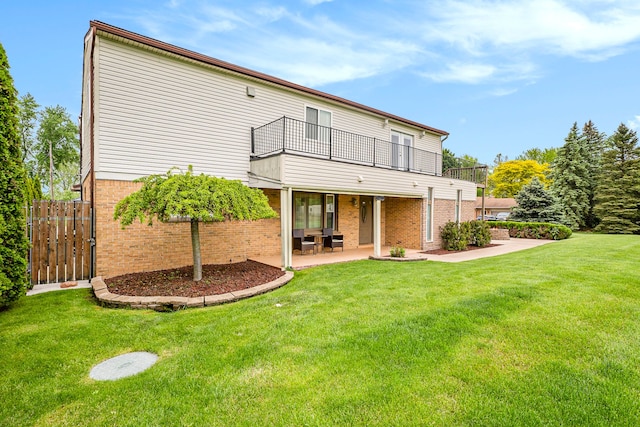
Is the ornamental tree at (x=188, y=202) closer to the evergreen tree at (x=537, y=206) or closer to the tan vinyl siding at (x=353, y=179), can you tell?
the tan vinyl siding at (x=353, y=179)

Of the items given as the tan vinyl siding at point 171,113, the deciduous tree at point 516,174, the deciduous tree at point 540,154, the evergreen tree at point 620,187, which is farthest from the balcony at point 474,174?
the deciduous tree at point 540,154

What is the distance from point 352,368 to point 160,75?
8.94 meters

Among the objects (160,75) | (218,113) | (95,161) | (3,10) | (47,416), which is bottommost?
(47,416)

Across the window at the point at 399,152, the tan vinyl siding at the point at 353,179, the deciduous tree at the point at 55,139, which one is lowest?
the tan vinyl siding at the point at 353,179

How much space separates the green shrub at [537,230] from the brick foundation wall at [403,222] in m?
10.4

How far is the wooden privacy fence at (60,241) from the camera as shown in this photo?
723 centimetres

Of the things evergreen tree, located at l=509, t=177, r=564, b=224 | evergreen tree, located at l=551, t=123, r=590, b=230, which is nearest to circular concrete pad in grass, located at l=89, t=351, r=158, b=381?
evergreen tree, located at l=509, t=177, r=564, b=224

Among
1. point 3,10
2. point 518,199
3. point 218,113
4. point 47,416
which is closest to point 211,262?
point 218,113

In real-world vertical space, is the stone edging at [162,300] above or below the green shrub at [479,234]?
below

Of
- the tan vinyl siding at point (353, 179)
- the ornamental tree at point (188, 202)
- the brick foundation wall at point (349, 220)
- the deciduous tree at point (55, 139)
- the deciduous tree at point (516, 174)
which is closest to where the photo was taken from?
the ornamental tree at point (188, 202)

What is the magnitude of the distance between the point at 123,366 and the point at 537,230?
22138 millimetres

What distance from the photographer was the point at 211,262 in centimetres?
948

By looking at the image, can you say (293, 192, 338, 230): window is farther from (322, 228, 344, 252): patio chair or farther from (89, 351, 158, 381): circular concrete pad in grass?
(89, 351, 158, 381): circular concrete pad in grass

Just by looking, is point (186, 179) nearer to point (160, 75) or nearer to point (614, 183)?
point (160, 75)
